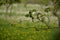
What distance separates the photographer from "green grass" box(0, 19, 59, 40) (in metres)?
2.97

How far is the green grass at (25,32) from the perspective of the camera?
297cm

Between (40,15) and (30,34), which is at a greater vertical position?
(40,15)

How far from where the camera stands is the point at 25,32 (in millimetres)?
2984

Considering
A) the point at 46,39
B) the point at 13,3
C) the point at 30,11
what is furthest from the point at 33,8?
the point at 46,39

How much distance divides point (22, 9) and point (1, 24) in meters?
0.42

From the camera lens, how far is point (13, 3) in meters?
3.07

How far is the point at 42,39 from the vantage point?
2971 millimetres

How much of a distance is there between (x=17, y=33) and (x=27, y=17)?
300 mm

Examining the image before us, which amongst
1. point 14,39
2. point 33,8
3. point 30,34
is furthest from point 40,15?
point 14,39

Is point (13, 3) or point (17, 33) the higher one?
point (13, 3)

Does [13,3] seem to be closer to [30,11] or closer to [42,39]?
[30,11]

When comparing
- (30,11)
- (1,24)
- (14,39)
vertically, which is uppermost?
(30,11)

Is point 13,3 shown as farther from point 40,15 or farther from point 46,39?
point 46,39

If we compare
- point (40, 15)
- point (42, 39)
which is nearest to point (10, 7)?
point (40, 15)
